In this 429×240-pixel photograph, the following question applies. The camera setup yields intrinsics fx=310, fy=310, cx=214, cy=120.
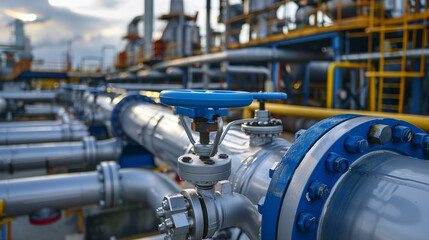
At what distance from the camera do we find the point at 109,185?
2.31 m

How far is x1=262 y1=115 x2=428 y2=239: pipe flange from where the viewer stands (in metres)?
0.82

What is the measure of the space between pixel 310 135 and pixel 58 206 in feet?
6.46

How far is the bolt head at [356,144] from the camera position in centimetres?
85

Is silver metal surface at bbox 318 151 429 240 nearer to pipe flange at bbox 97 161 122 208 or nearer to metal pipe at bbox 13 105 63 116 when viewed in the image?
pipe flange at bbox 97 161 122 208

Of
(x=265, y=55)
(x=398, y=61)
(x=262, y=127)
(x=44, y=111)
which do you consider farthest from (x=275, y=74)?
(x=44, y=111)

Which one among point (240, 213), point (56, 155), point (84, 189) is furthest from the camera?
point (56, 155)

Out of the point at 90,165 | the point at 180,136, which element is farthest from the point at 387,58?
the point at 90,165

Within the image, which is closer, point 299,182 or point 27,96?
point 299,182

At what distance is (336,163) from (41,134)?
4.39 meters

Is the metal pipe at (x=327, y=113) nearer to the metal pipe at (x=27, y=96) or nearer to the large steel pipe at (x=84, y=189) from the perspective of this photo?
the large steel pipe at (x=84, y=189)

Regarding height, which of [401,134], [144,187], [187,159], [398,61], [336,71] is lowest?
[144,187]

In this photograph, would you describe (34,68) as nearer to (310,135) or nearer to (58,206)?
(58,206)

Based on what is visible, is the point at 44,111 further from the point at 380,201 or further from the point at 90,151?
the point at 380,201

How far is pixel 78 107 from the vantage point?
7719 millimetres
